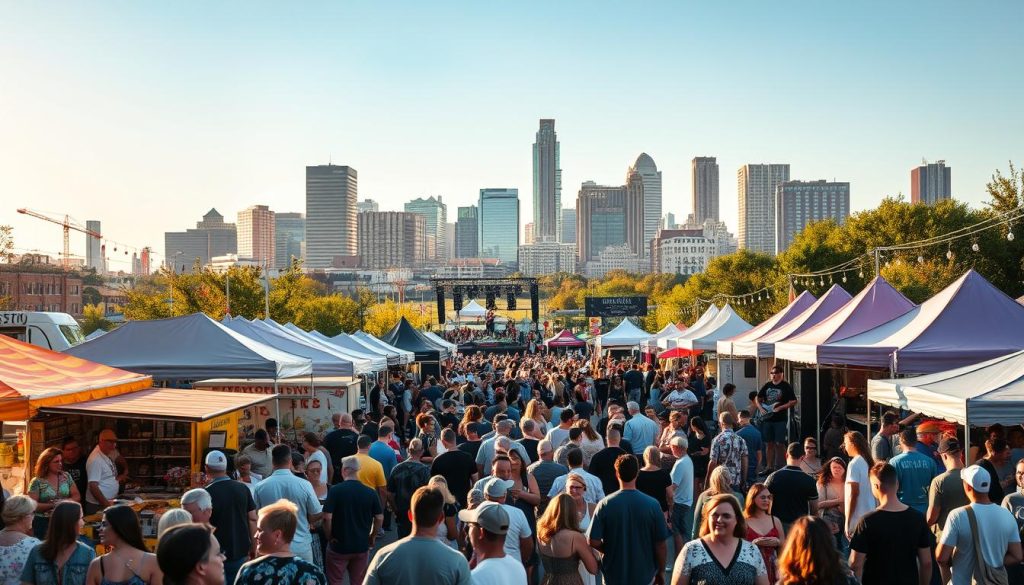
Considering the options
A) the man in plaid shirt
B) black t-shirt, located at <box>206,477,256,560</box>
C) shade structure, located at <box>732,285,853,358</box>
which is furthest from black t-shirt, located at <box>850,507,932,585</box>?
shade structure, located at <box>732,285,853,358</box>

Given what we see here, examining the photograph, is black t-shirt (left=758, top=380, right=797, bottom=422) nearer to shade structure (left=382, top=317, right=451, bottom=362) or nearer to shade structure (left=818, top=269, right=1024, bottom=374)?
shade structure (left=818, top=269, right=1024, bottom=374)

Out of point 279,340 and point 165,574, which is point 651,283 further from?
point 165,574

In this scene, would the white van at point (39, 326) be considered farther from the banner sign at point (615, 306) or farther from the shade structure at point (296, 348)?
the banner sign at point (615, 306)

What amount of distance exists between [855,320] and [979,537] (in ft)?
36.2

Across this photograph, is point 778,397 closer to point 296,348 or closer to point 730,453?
point 730,453

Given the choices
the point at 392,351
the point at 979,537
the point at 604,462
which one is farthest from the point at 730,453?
the point at 392,351

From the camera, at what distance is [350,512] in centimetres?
823

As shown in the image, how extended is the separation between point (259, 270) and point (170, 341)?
40.7 meters

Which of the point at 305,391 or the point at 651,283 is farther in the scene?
the point at 651,283

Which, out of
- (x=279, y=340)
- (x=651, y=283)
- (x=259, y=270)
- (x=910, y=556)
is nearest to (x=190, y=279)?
(x=259, y=270)

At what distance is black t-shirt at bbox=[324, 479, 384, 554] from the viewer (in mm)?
8234

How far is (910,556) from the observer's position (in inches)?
251

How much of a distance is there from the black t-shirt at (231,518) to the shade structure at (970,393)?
21.5ft

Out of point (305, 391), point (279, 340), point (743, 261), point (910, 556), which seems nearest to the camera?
point (910, 556)
